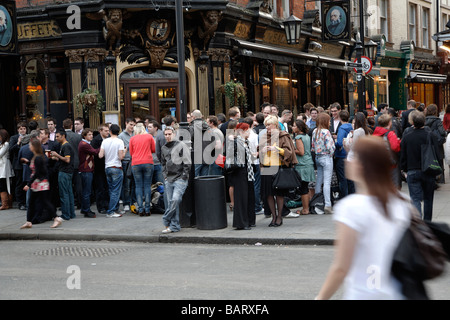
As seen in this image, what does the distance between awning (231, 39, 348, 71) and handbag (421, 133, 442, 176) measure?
10682 millimetres

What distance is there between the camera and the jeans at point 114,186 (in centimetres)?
1304

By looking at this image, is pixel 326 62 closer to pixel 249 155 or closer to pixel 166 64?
pixel 166 64

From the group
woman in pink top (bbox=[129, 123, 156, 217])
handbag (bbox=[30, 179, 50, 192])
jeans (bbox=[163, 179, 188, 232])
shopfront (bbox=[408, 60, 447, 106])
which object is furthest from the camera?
shopfront (bbox=[408, 60, 447, 106])

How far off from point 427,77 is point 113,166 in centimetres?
2910

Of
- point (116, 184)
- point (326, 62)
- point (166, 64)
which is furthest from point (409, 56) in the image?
point (116, 184)

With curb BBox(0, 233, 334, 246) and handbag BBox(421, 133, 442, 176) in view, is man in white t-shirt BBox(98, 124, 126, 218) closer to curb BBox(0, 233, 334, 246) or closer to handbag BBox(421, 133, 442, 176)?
curb BBox(0, 233, 334, 246)

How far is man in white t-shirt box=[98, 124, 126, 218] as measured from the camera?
42.8ft

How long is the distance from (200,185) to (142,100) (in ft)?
26.8

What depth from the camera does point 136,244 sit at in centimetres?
1062

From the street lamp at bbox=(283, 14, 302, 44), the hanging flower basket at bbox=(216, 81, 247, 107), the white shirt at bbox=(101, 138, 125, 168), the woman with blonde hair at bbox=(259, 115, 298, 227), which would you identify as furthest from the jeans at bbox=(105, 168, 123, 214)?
the street lamp at bbox=(283, 14, 302, 44)

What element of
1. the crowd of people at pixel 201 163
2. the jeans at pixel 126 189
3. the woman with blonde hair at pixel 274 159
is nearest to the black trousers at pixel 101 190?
the crowd of people at pixel 201 163

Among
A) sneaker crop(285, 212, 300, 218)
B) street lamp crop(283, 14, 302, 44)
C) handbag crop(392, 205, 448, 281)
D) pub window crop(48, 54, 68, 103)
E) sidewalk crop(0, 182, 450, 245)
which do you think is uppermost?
street lamp crop(283, 14, 302, 44)

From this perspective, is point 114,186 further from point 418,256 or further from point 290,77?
point 290,77

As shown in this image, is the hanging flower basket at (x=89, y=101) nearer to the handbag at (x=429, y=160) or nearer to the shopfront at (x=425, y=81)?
the handbag at (x=429, y=160)
